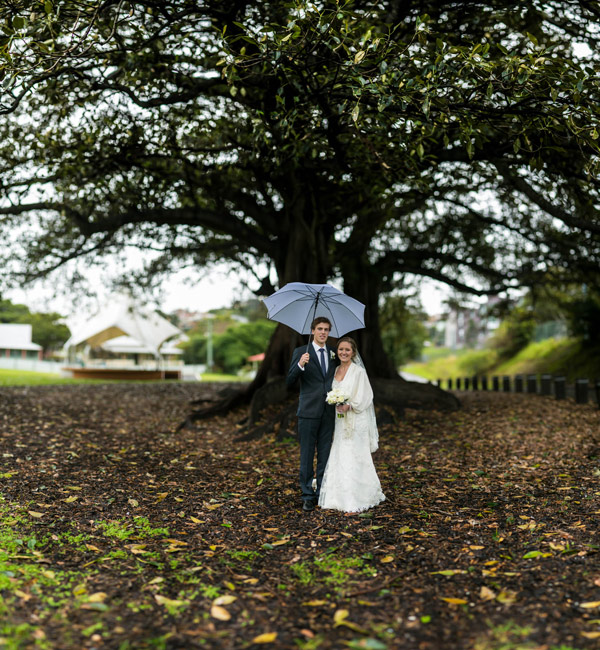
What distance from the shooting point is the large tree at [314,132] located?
6.88 metres

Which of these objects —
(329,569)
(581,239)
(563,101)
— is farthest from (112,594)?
(581,239)

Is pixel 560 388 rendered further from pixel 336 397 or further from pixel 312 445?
pixel 336 397

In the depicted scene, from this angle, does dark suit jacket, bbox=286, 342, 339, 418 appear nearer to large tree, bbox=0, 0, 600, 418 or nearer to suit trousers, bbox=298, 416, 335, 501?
suit trousers, bbox=298, 416, 335, 501

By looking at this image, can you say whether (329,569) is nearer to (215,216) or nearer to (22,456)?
(22,456)

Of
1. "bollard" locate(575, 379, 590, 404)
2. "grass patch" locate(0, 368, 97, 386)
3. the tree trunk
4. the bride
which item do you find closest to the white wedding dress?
the bride

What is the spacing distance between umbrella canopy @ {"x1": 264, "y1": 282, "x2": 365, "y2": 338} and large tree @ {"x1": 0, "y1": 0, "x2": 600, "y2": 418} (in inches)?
73.9

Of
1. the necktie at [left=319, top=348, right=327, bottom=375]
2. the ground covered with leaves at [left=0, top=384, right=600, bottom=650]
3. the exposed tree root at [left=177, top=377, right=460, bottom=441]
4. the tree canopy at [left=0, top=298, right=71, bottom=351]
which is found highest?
the tree canopy at [left=0, top=298, right=71, bottom=351]

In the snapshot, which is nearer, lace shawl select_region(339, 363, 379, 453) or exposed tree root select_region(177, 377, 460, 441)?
lace shawl select_region(339, 363, 379, 453)

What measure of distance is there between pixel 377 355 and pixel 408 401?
12.0 feet

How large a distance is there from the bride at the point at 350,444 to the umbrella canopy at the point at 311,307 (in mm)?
516

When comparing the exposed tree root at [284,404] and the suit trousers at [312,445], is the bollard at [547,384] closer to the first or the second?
the exposed tree root at [284,404]

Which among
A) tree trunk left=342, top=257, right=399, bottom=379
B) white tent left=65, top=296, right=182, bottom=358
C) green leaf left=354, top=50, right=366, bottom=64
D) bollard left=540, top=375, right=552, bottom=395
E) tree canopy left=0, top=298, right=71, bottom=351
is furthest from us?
tree canopy left=0, top=298, right=71, bottom=351

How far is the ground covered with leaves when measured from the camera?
3730mm

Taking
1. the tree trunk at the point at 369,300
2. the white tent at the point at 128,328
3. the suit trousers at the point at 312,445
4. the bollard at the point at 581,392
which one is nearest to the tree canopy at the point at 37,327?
the white tent at the point at 128,328
